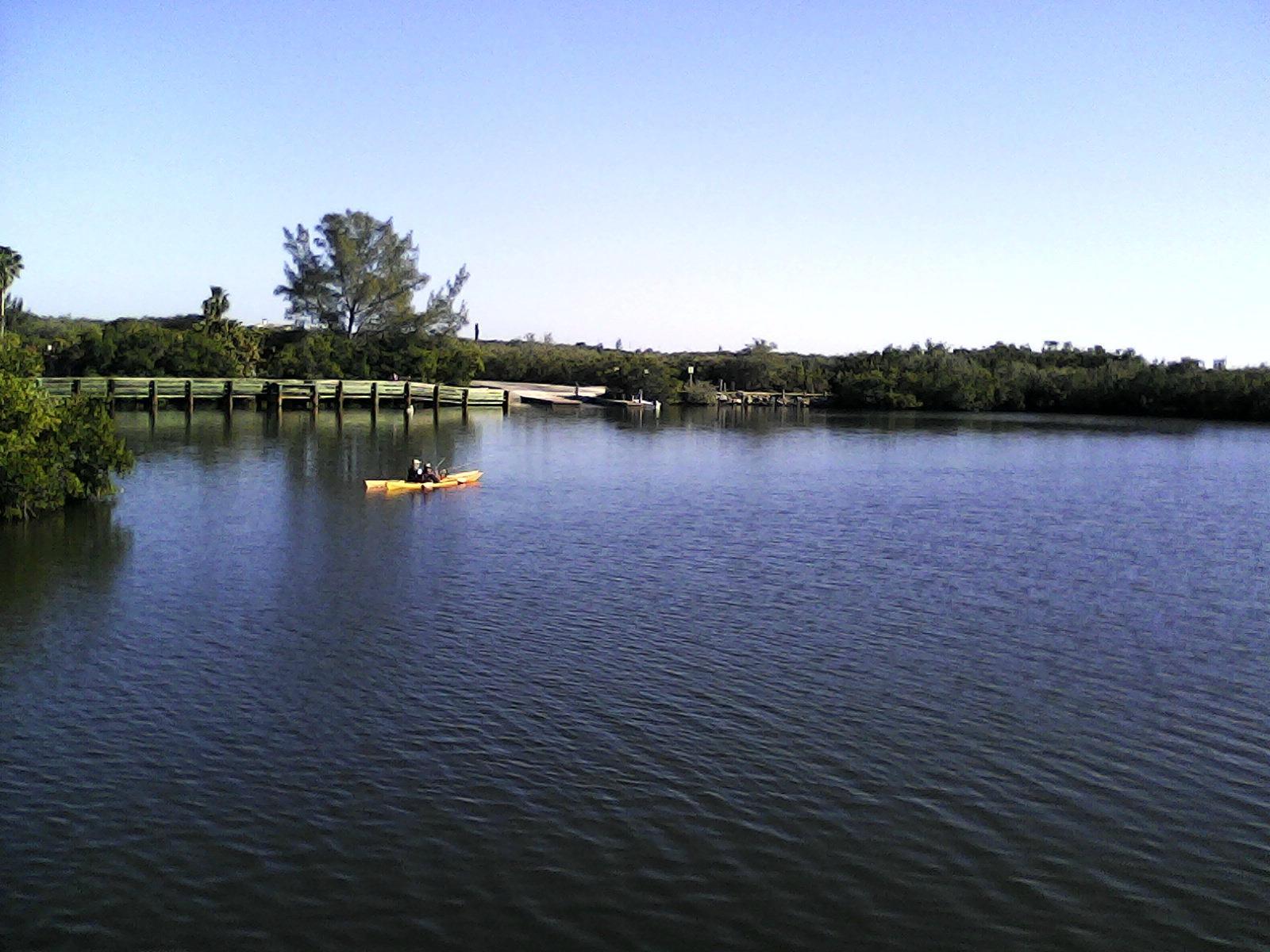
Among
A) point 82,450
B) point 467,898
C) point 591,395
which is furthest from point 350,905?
point 591,395

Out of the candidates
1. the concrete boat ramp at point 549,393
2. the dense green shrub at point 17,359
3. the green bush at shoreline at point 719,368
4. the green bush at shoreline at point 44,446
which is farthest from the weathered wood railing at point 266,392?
the green bush at shoreline at point 44,446

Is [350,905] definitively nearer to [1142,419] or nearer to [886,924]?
[886,924]

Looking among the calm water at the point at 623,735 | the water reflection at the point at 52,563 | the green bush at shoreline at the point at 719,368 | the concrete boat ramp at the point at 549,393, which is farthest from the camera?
the concrete boat ramp at the point at 549,393

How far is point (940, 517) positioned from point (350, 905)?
27403 mm

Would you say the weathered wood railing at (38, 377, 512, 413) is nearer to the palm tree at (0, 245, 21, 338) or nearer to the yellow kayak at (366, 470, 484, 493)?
the palm tree at (0, 245, 21, 338)

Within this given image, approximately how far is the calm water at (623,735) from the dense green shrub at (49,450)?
0.90 metres

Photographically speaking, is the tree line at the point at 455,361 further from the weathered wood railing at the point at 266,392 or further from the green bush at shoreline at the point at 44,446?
the green bush at shoreline at the point at 44,446

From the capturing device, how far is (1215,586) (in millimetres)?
25062

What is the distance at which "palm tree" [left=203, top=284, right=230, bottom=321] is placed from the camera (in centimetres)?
7712

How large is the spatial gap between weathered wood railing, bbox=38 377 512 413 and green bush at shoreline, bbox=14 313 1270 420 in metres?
2.34

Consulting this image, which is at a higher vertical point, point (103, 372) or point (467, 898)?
point (103, 372)

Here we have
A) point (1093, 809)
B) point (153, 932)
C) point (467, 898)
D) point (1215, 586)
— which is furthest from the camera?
point (1215, 586)

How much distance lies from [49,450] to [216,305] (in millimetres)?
51856

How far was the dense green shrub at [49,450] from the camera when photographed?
89.9 feet
